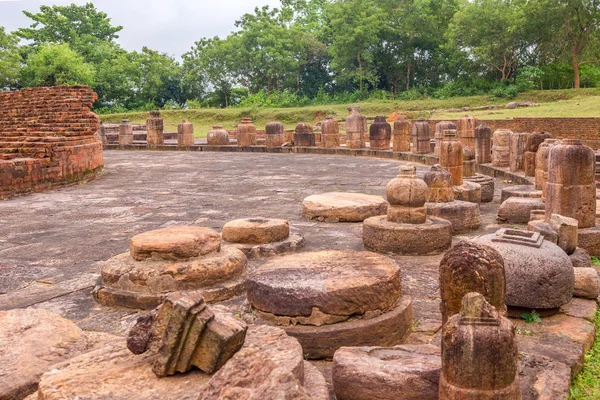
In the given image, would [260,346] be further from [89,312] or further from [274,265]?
[89,312]

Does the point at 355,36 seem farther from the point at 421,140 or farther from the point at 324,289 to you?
the point at 324,289

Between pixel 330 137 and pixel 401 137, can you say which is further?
pixel 330 137

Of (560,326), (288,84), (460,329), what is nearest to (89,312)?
(460,329)

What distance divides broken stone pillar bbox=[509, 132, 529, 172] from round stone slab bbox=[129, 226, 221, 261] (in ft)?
24.3

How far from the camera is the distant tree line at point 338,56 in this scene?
32719 mm

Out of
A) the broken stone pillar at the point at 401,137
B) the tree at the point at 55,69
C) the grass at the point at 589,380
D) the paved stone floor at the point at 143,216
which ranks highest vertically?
the tree at the point at 55,69

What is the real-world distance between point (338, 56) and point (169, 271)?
1416 inches

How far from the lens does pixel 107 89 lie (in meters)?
41.0

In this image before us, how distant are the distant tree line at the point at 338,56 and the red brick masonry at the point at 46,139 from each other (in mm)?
24135

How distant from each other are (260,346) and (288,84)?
40.7m

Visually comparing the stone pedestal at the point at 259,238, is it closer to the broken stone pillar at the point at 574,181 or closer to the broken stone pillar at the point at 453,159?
the broken stone pillar at the point at 574,181

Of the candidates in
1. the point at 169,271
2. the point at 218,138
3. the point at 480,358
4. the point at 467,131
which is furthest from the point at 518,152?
the point at 218,138

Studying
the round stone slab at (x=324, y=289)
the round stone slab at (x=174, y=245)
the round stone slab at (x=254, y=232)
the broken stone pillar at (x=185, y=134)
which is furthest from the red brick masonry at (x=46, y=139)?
the round stone slab at (x=324, y=289)

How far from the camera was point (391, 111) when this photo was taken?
3070 cm
